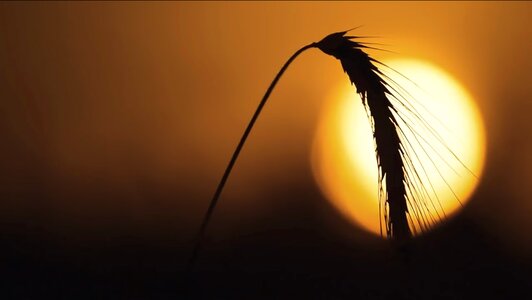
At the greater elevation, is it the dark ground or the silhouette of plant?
the silhouette of plant

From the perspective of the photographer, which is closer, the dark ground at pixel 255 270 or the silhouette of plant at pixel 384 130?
the silhouette of plant at pixel 384 130

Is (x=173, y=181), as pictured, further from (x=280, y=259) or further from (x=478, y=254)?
(x=478, y=254)

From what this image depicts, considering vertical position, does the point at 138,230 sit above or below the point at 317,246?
below

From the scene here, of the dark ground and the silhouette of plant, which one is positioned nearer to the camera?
the silhouette of plant

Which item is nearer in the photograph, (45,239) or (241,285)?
(241,285)

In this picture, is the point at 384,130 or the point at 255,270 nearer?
the point at 384,130

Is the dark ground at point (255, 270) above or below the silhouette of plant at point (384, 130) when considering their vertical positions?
below

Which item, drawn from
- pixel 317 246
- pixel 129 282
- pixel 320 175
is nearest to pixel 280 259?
pixel 317 246

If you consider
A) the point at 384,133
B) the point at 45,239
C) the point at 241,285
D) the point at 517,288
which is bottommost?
the point at 45,239

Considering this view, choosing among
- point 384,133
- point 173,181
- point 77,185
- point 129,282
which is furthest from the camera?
point 173,181

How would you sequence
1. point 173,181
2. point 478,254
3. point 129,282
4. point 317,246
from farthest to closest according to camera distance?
point 173,181 → point 317,246 → point 478,254 → point 129,282

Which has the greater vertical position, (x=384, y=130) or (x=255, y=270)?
(x=384, y=130)
